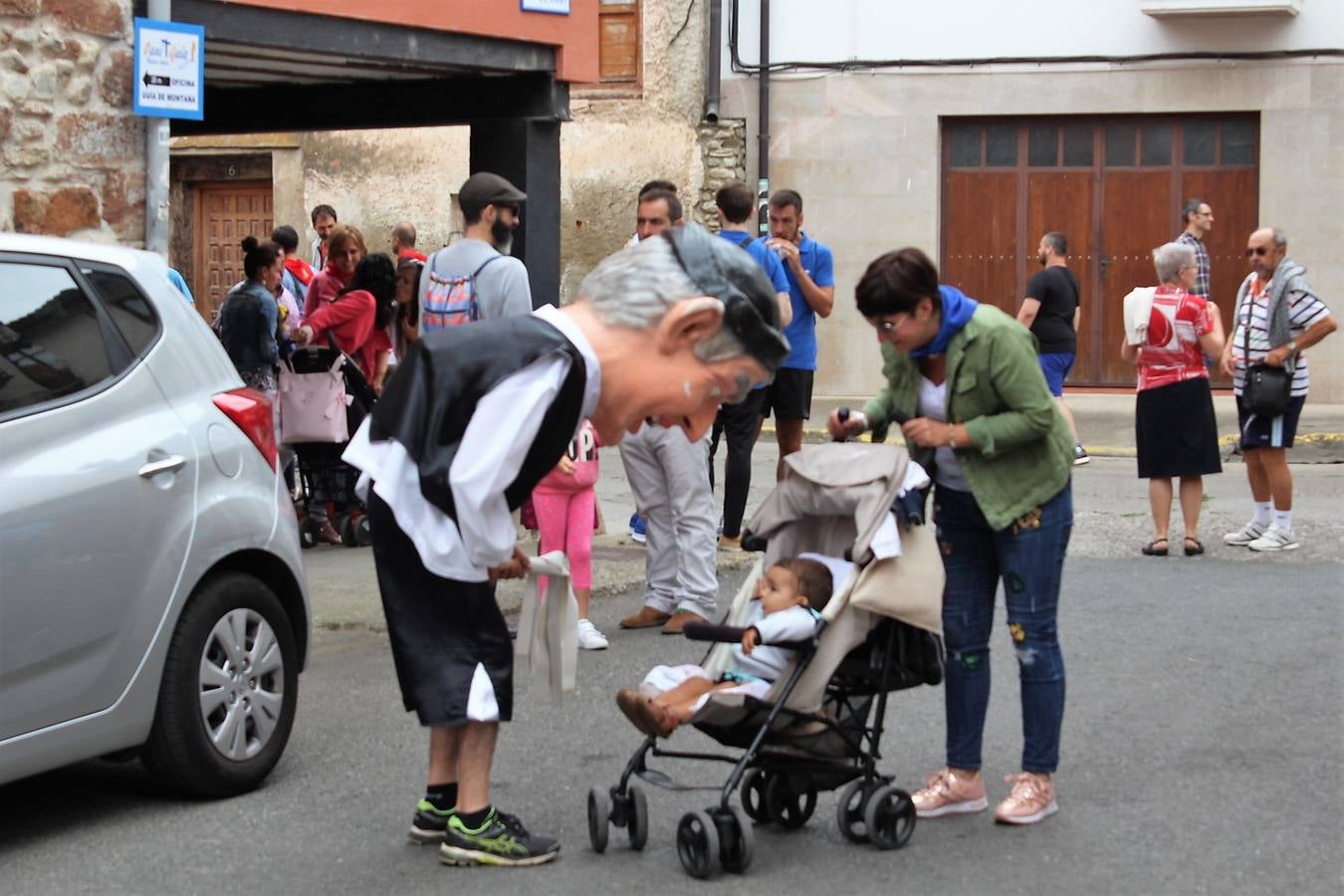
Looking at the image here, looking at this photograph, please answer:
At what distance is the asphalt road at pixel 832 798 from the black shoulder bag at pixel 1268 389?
2.17m

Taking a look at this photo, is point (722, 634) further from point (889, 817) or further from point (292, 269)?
point (292, 269)

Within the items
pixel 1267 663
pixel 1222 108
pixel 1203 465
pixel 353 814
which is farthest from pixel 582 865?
pixel 1222 108

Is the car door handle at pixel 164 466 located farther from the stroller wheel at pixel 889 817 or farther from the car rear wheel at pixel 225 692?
the stroller wheel at pixel 889 817

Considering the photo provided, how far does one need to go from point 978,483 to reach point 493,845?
5.49 feet

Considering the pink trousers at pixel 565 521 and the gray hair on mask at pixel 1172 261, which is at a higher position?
the gray hair on mask at pixel 1172 261

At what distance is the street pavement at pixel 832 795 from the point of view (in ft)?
16.7

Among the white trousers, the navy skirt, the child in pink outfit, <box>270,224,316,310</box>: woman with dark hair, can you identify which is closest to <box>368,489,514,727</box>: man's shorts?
the child in pink outfit

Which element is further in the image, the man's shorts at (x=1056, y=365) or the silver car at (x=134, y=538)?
the man's shorts at (x=1056, y=365)

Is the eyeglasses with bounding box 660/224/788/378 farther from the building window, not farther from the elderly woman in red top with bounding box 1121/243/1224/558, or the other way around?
the building window

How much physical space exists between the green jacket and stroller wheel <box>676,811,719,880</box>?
1.20 meters

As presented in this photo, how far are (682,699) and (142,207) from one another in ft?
17.4

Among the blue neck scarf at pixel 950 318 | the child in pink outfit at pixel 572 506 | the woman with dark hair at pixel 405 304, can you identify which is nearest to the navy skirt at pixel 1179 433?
the child in pink outfit at pixel 572 506

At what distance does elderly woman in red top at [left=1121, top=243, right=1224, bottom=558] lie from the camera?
10.3m

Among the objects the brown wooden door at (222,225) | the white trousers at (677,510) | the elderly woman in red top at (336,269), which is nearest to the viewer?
the white trousers at (677,510)
